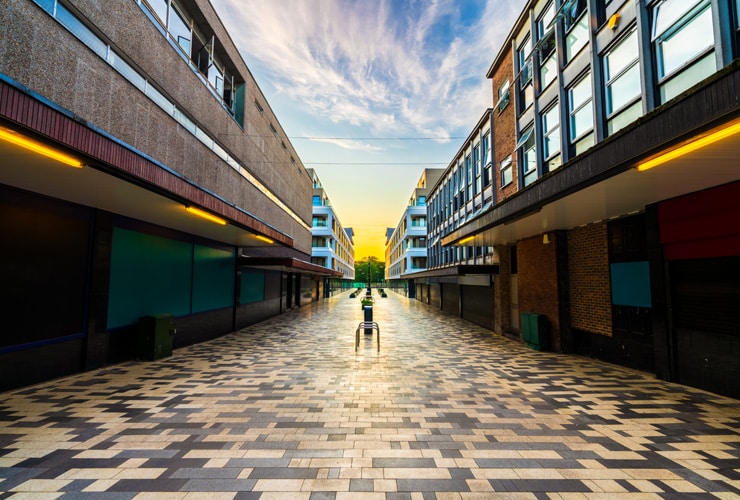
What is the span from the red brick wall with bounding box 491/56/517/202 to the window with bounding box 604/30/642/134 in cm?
569

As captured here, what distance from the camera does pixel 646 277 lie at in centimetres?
832

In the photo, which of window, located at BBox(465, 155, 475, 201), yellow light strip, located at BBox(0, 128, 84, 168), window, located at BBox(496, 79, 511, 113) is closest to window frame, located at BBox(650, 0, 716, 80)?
window, located at BBox(496, 79, 511, 113)

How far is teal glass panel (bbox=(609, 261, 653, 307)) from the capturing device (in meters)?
8.33

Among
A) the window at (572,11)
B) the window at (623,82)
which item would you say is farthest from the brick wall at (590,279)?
the window at (572,11)

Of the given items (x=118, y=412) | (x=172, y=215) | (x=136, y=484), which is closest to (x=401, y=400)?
(x=136, y=484)

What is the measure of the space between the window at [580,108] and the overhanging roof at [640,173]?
3679 millimetres

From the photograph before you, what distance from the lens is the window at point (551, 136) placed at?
1285 cm

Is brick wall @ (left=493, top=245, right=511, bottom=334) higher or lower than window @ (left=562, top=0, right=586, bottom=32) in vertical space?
lower

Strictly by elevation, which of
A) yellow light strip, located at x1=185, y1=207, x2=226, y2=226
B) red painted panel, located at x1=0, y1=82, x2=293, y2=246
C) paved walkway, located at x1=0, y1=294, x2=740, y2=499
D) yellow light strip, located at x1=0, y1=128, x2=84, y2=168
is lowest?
paved walkway, located at x1=0, y1=294, x2=740, y2=499

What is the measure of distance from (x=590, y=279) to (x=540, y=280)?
2.16m

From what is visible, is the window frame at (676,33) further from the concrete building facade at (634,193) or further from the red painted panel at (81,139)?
the red painted panel at (81,139)

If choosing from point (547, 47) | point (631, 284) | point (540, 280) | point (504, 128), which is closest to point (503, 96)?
point (504, 128)

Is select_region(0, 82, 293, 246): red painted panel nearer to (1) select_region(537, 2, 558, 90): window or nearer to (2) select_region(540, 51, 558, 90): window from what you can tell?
(2) select_region(540, 51, 558, 90): window

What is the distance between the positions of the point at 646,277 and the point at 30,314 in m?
14.0
